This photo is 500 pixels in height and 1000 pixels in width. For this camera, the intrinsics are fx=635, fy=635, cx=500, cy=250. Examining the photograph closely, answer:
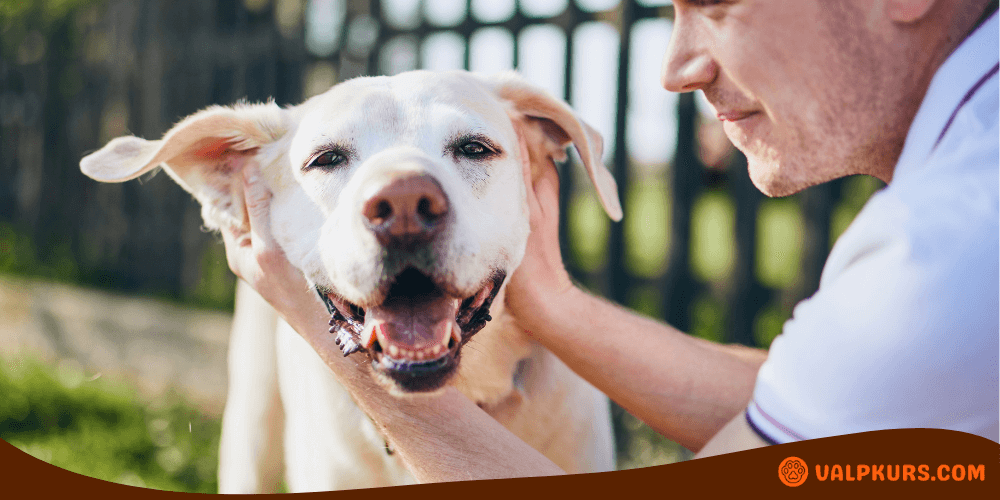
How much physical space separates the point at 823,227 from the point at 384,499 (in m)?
2.40

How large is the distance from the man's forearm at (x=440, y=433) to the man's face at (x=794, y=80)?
82 centimetres

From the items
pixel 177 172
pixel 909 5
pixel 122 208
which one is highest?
pixel 909 5

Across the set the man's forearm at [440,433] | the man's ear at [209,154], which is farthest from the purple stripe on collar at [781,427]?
the man's ear at [209,154]

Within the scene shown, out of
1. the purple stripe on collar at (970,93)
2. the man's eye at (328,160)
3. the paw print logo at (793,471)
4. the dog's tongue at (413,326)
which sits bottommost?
the paw print logo at (793,471)

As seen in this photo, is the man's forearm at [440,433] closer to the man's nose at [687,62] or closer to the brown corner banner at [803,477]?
the brown corner banner at [803,477]

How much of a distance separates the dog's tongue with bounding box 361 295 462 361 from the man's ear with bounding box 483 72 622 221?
1.79ft

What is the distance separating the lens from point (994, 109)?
38.6 inches

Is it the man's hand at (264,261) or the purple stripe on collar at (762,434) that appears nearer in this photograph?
the purple stripe on collar at (762,434)

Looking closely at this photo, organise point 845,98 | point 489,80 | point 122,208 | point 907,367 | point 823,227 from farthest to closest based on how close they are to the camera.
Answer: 1. point 122,208
2. point 823,227
3. point 489,80
4. point 845,98
5. point 907,367

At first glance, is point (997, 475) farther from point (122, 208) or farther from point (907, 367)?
point (122, 208)

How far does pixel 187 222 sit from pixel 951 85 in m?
4.25

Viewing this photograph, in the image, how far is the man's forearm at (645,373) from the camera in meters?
1.50

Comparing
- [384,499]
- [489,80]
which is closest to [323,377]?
[384,499]

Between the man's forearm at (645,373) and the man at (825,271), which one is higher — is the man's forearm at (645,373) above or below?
below
